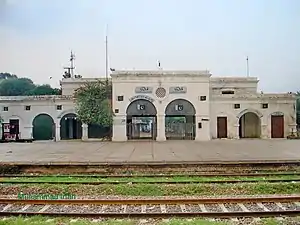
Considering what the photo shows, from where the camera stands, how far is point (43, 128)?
40.6m

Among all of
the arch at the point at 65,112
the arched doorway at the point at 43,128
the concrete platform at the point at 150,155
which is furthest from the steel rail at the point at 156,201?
the arched doorway at the point at 43,128

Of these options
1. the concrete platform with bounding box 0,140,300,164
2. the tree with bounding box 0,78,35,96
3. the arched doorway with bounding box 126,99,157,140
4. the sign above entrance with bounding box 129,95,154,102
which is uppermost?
the tree with bounding box 0,78,35,96

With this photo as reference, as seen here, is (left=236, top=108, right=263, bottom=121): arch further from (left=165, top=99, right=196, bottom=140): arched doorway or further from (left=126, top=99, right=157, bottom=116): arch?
(left=126, top=99, right=157, bottom=116): arch

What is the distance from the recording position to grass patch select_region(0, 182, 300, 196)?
39.3 feet

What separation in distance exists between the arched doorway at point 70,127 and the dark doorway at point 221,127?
44.3ft

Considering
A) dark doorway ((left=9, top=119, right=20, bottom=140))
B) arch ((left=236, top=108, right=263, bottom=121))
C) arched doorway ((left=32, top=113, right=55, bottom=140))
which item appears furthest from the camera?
arched doorway ((left=32, top=113, right=55, bottom=140))

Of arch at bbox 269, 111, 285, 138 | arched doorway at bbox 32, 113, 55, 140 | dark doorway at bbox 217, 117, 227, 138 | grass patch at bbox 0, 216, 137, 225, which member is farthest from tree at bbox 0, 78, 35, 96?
grass patch at bbox 0, 216, 137, 225

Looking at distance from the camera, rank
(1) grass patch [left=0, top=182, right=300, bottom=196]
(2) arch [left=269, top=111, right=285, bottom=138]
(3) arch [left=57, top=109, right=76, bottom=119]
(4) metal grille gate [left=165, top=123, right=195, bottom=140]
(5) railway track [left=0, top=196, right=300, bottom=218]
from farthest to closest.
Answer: (2) arch [left=269, top=111, right=285, bottom=138] < (3) arch [left=57, top=109, right=76, bottom=119] < (4) metal grille gate [left=165, top=123, right=195, bottom=140] < (1) grass patch [left=0, top=182, right=300, bottom=196] < (5) railway track [left=0, top=196, right=300, bottom=218]

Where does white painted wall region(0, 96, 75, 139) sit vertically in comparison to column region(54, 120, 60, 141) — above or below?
above

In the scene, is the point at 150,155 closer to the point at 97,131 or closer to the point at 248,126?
the point at 97,131

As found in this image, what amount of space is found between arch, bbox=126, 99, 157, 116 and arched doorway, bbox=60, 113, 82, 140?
5577 mm

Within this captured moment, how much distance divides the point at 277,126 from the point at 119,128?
49.7 ft

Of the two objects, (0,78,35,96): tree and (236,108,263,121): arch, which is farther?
(0,78,35,96): tree

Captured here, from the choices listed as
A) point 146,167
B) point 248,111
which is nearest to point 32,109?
point 248,111
